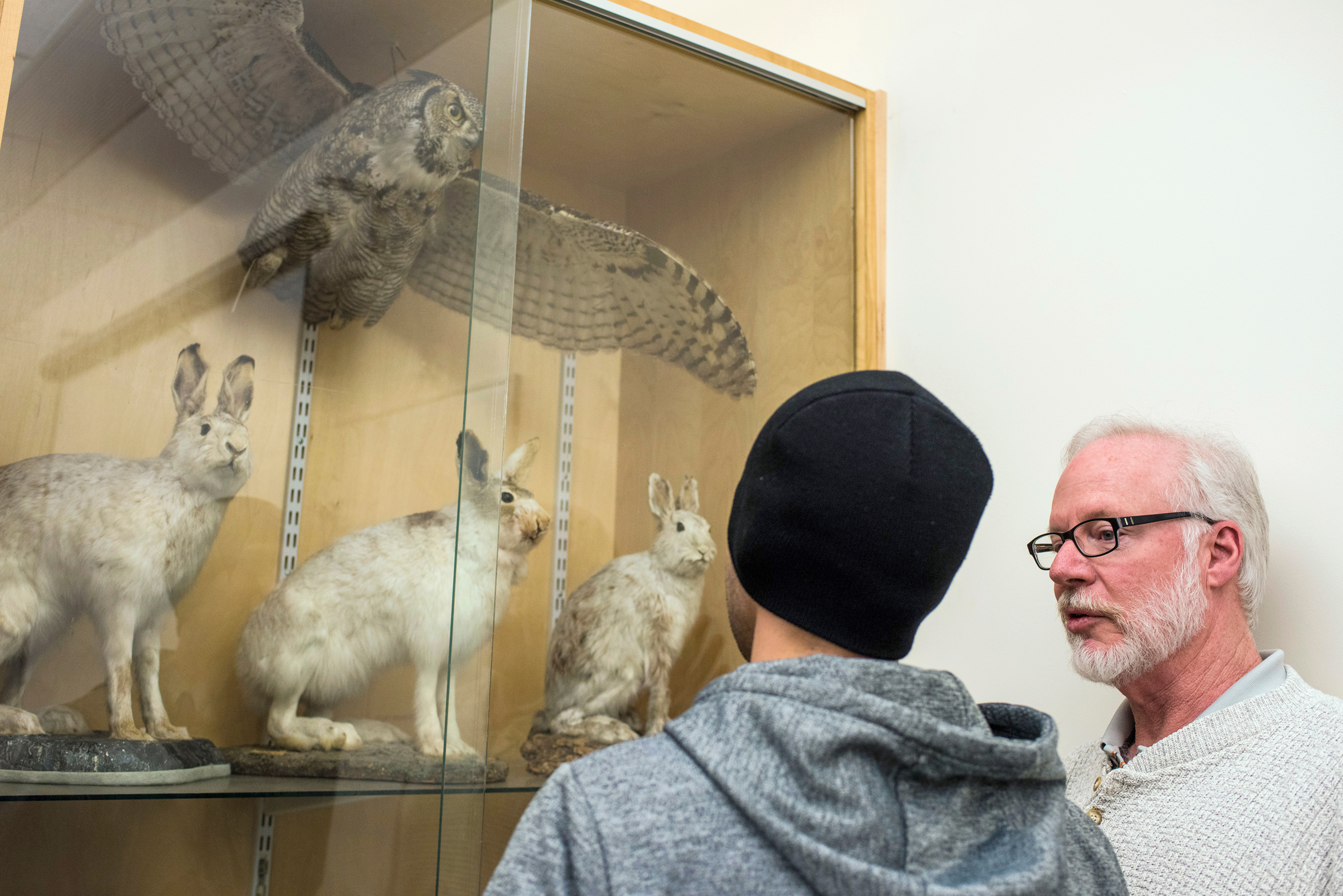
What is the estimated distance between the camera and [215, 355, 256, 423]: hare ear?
1.05 m

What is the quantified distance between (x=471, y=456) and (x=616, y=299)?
522mm

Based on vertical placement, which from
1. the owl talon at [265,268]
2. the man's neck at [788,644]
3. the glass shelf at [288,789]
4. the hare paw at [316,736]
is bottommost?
the glass shelf at [288,789]

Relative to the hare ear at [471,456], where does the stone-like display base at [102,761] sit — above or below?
below

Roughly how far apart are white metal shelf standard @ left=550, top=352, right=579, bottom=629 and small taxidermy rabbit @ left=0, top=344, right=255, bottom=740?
0.46m

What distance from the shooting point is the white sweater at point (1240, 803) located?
3.17ft

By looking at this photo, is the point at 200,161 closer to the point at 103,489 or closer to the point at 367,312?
the point at 367,312

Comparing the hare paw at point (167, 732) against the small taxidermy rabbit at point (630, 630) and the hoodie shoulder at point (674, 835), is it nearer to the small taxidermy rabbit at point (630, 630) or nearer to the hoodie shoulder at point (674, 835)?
the small taxidermy rabbit at point (630, 630)

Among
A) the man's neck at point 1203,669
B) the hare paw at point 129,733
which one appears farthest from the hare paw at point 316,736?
the man's neck at point 1203,669

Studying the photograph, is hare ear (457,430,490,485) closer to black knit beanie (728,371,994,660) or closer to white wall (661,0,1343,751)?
black knit beanie (728,371,994,660)

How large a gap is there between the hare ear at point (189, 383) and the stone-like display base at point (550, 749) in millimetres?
595

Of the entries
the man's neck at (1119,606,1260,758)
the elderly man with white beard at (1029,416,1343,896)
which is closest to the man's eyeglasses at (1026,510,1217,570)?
the elderly man with white beard at (1029,416,1343,896)

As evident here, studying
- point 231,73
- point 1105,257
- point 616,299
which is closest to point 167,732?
point 231,73

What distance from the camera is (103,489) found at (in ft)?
3.25

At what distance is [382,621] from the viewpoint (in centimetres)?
106
